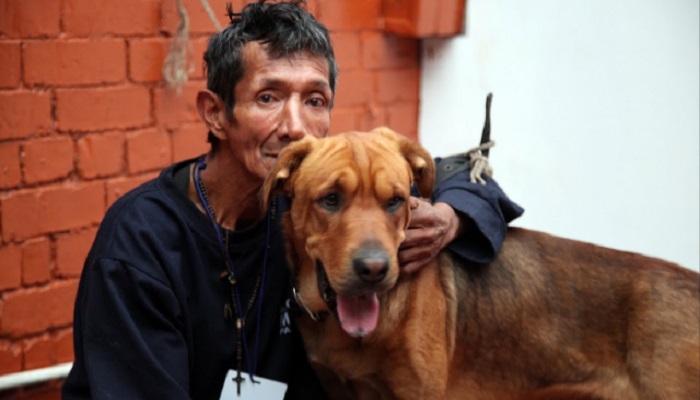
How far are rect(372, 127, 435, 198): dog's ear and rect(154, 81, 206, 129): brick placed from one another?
4.53 feet

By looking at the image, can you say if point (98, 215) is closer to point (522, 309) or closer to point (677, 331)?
point (522, 309)

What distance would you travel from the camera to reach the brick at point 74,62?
13.5 feet

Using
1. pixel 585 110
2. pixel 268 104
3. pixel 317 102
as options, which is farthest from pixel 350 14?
pixel 268 104

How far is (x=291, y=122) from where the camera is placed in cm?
339

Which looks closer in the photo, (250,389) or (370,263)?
(370,263)

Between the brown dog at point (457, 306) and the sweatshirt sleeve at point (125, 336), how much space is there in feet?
1.55

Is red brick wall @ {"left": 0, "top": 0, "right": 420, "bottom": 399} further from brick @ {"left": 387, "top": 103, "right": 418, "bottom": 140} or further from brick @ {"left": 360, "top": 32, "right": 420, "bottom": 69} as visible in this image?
brick @ {"left": 387, "top": 103, "right": 418, "bottom": 140}

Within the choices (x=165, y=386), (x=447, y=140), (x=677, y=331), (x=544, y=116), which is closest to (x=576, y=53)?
(x=544, y=116)

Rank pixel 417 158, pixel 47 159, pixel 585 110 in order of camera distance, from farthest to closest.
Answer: pixel 585 110 → pixel 47 159 → pixel 417 158

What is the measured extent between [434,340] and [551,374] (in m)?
0.48

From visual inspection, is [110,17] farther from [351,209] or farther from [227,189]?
[351,209]

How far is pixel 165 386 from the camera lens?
3.20 meters

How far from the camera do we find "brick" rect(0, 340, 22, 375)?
420 centimetres

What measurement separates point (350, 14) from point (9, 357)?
88.7 inches
